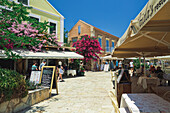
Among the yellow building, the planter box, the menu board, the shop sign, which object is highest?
the yellow building

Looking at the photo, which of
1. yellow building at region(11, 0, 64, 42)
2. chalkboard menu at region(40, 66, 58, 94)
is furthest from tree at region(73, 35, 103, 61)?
chalkboard menu at region(40, 66, 58, 94)

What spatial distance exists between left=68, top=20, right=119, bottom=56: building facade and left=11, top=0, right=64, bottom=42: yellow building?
10.4m

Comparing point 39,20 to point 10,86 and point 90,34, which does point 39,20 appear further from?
point 90,34

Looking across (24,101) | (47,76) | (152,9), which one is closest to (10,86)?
(24,101)

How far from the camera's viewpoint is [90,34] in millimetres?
26828

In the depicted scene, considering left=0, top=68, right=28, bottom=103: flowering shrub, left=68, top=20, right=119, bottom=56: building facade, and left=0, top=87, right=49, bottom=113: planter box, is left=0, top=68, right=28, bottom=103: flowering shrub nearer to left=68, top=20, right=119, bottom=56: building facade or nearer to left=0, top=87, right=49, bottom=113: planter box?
left=0, top=87, right=49, bottom=113: planter box

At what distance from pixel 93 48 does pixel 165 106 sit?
68.7 ft

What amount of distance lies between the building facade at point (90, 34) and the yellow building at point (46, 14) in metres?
10.4

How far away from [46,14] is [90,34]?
12.2 meters

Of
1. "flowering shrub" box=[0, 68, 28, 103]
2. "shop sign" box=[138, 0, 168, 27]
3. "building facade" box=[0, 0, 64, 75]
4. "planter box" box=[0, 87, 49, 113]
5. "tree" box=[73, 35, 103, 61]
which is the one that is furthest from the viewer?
"tree" box=[73, 35, 103, 61]

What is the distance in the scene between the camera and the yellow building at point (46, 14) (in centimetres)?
1454

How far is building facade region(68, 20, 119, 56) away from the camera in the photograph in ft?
89.8

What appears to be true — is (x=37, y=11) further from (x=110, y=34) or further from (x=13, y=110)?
(x=110, y=34)

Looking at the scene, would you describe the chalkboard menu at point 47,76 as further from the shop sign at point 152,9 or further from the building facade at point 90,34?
the building facade at point 90,34
